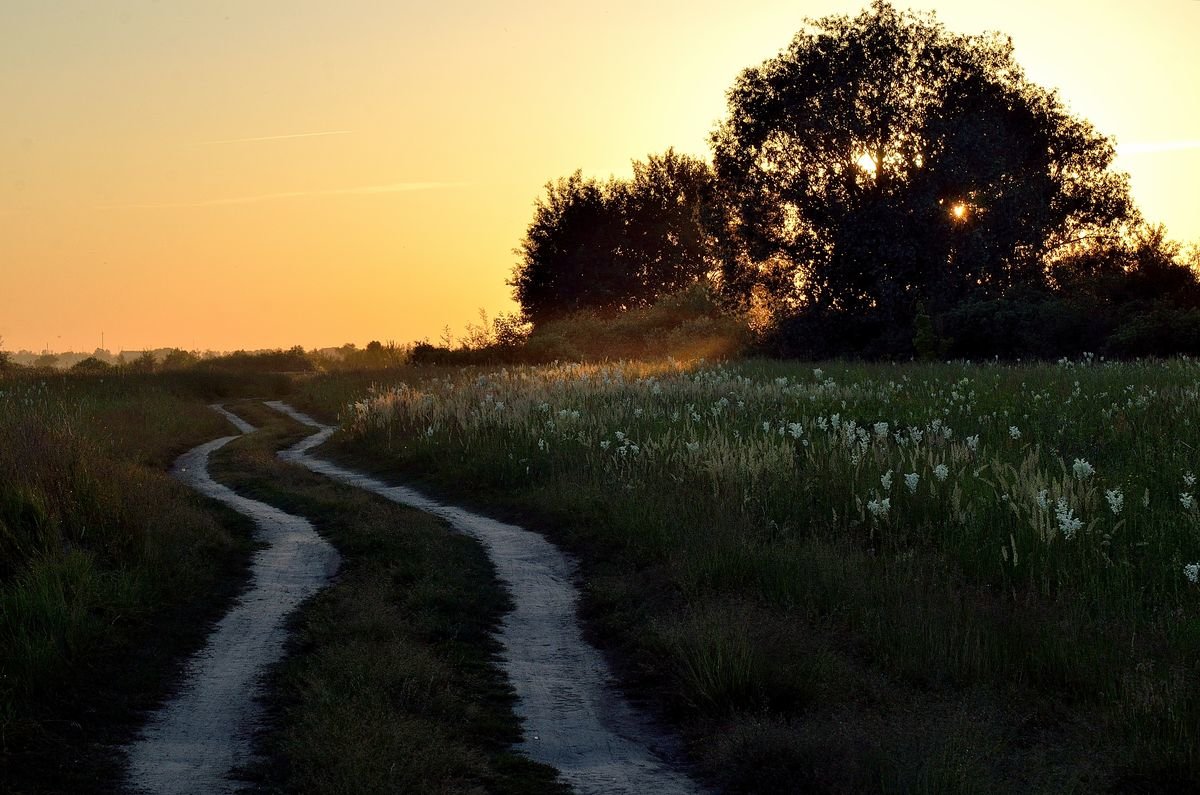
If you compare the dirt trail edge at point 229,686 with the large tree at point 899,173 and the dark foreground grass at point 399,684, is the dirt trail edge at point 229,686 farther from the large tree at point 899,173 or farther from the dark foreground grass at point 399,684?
the large tree at point 899,173

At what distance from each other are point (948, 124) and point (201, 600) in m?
36.8

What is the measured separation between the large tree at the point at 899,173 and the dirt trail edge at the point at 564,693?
30892 millimetres

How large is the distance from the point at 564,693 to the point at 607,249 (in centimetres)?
7421

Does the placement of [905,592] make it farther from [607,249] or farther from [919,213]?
[607,249]

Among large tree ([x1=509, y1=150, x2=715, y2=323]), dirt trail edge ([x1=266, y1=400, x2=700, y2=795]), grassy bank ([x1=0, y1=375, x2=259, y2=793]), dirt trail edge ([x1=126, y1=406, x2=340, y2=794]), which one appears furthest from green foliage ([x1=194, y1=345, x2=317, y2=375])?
dirt trail edge ([x1=266, y1=400, x2=700, y2=795])

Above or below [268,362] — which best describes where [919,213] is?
above

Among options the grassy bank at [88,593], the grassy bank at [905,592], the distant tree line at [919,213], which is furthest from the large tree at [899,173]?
the grassy bank at [88,593]

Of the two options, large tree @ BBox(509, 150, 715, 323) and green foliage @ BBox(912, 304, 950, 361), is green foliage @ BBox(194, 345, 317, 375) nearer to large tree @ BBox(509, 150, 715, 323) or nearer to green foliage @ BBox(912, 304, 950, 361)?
large tree @ BBox(509, 150, 715, 323)

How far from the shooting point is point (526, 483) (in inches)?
754

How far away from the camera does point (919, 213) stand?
41.8 meters

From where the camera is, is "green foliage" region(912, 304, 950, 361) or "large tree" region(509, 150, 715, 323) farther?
"large tree" region(509, 150, 715, 323)

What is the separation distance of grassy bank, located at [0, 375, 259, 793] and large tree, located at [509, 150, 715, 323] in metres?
63.2

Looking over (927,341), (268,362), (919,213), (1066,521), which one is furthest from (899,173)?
(268,362)

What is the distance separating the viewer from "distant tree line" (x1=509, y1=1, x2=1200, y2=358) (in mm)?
39938
